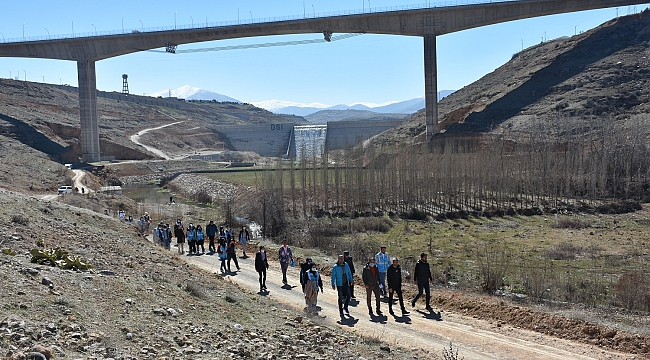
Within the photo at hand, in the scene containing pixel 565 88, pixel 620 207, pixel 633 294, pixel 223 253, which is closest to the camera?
pixel 633 294

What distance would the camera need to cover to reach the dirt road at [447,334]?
12648 mm

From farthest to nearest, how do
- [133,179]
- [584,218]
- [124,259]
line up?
[133,179], [584,218], [124,259]

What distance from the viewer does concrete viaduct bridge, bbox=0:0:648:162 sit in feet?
218

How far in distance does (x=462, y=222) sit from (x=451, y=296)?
26.1m

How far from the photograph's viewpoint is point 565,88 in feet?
244

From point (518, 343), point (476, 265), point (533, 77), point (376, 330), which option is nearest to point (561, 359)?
point (518, 343)

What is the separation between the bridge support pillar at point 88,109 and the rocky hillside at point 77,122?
3084 mm

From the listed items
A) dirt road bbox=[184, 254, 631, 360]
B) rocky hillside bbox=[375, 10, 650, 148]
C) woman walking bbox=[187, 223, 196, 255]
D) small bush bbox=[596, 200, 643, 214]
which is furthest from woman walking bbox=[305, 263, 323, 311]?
rocky hillside bbox=[375, 10, 650, 148]

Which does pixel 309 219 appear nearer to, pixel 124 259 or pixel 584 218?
pixel 584 218

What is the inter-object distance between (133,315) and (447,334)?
275 inches

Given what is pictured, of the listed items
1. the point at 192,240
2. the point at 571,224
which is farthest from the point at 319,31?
the point at 192,240

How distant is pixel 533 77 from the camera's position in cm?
8106

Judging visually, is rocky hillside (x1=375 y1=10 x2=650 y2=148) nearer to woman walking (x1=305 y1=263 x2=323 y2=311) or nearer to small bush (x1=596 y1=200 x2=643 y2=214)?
small bush (x1=596 y1=200 x2=643 y2=214)

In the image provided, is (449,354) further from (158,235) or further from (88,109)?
(88,109)
